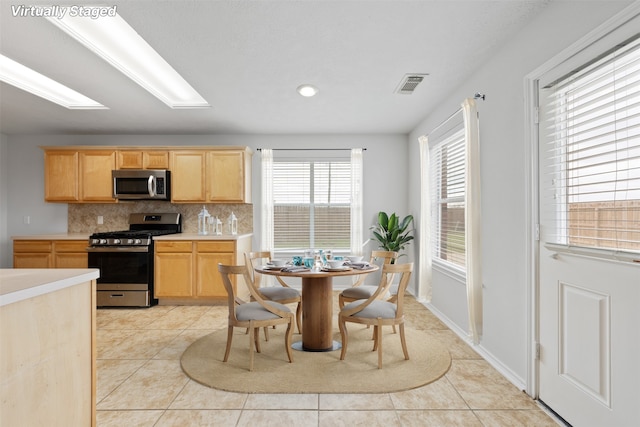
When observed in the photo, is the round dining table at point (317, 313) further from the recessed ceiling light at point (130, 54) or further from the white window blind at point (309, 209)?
the white window blind at point (309, 209)

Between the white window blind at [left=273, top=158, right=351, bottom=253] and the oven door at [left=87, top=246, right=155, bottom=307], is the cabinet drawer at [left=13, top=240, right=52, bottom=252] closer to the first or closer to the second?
the oven door at [left=87, top=246, right=155, bottom=307]

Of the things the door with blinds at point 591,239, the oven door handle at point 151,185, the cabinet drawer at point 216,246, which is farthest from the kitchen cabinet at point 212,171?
the door with blinds at point 591,239

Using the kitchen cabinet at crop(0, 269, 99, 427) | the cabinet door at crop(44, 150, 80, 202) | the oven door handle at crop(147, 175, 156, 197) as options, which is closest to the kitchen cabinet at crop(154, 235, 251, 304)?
the oven door handle at crop(147, 175, 156, 197)

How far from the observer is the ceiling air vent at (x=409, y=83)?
3451 millimetres

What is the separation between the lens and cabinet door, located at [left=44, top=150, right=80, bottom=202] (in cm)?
532

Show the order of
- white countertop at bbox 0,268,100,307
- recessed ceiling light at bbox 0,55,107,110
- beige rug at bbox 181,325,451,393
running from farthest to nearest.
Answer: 1. recessed ceiling light at bbox 0,55,107,110
2. beige rug at bbox 181,325,451,393
3. white countertop at bbox 0,268,100,307

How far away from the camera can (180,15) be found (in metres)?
2.43

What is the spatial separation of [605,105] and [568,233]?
0.74 metres

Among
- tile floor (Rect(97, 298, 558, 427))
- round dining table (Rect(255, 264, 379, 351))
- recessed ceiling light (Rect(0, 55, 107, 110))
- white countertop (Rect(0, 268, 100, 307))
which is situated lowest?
tile floor (Rect(97, 298, 558, 427))

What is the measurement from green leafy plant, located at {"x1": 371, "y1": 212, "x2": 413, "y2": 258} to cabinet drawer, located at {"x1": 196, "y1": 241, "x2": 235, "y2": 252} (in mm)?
2119

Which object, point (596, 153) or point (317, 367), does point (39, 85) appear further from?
point (596, 153)

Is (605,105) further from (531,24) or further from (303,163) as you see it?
(303,163)

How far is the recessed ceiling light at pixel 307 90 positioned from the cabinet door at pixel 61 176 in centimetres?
370

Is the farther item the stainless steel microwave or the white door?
the stainless steel microwave
